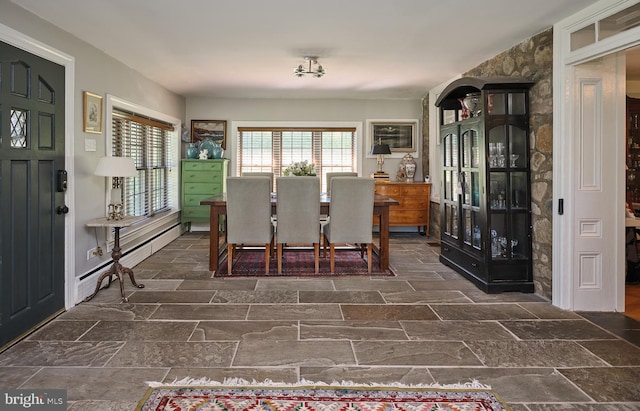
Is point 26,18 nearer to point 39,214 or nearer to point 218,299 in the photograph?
point 39,214

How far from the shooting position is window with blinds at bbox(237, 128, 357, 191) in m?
7.38

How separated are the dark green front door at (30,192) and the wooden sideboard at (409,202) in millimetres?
4665

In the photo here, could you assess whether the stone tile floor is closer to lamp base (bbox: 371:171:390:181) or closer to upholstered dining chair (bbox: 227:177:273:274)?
upholstered dining chair (bbox: 227:177:273:274)

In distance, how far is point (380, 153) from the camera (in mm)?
6922

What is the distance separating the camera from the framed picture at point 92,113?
3.75 m

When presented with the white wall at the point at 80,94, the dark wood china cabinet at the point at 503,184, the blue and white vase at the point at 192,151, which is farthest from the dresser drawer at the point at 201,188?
the dark wood china cabinet at the point at 503,184

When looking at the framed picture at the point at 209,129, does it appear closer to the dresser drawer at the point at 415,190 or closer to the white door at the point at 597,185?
the dresser drawer at the point at 415,190

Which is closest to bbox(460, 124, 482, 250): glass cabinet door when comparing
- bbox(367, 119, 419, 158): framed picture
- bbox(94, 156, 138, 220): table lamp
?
bbox(367, 119, 419, 158): framed picture

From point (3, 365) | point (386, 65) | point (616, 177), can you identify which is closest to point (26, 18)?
point (3, 365)

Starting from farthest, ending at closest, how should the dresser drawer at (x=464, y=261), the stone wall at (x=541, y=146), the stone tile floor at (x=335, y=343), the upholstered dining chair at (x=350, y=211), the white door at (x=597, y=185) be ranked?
the upholstered dining chair at (x=350, y=211), the dresser drawer at (x=464, y=261), the stone wall at (x=541, y=146), the white door at (x=597, y=185), the stone tile floor at (x=335, y=343)

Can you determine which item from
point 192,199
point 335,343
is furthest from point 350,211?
point 192,199

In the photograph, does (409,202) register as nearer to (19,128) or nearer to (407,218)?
(407,218)

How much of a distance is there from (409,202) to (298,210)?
117 inches

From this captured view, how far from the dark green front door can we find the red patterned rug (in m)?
1.63
